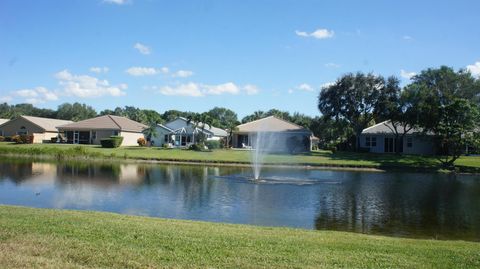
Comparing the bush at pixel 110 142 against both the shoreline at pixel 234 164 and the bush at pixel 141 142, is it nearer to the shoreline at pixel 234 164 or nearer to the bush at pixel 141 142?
the bush at pixel 141 142

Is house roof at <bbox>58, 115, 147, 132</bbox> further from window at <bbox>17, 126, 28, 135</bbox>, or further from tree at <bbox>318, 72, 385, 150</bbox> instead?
tree at <bbox>318, 72, 385, 150</bbox>

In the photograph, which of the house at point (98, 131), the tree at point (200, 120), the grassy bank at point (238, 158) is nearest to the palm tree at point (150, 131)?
the house at point (98, 131)

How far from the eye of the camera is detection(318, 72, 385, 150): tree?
60.7 m

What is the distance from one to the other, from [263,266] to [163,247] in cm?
219

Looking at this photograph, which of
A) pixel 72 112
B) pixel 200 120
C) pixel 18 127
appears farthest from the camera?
pixel 72 112

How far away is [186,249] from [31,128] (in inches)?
2723

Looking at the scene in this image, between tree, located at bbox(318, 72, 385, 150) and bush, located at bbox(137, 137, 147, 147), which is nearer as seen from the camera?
tree, located at bbox(318, 72, 385, 150)

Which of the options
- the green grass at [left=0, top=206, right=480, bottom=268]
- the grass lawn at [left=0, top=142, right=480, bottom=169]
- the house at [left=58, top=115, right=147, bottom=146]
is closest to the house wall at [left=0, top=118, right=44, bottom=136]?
the house at [left=58, top=115, right=147, bottom=146]

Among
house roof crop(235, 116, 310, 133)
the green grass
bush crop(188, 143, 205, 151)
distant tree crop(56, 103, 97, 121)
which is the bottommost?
the green grass

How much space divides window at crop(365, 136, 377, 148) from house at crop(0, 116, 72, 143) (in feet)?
155

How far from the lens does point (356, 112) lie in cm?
6253

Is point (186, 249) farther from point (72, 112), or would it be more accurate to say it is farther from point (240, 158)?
point (72, 112)

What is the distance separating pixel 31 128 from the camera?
233 feet

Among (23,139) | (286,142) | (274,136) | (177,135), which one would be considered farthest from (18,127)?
(286,142)
